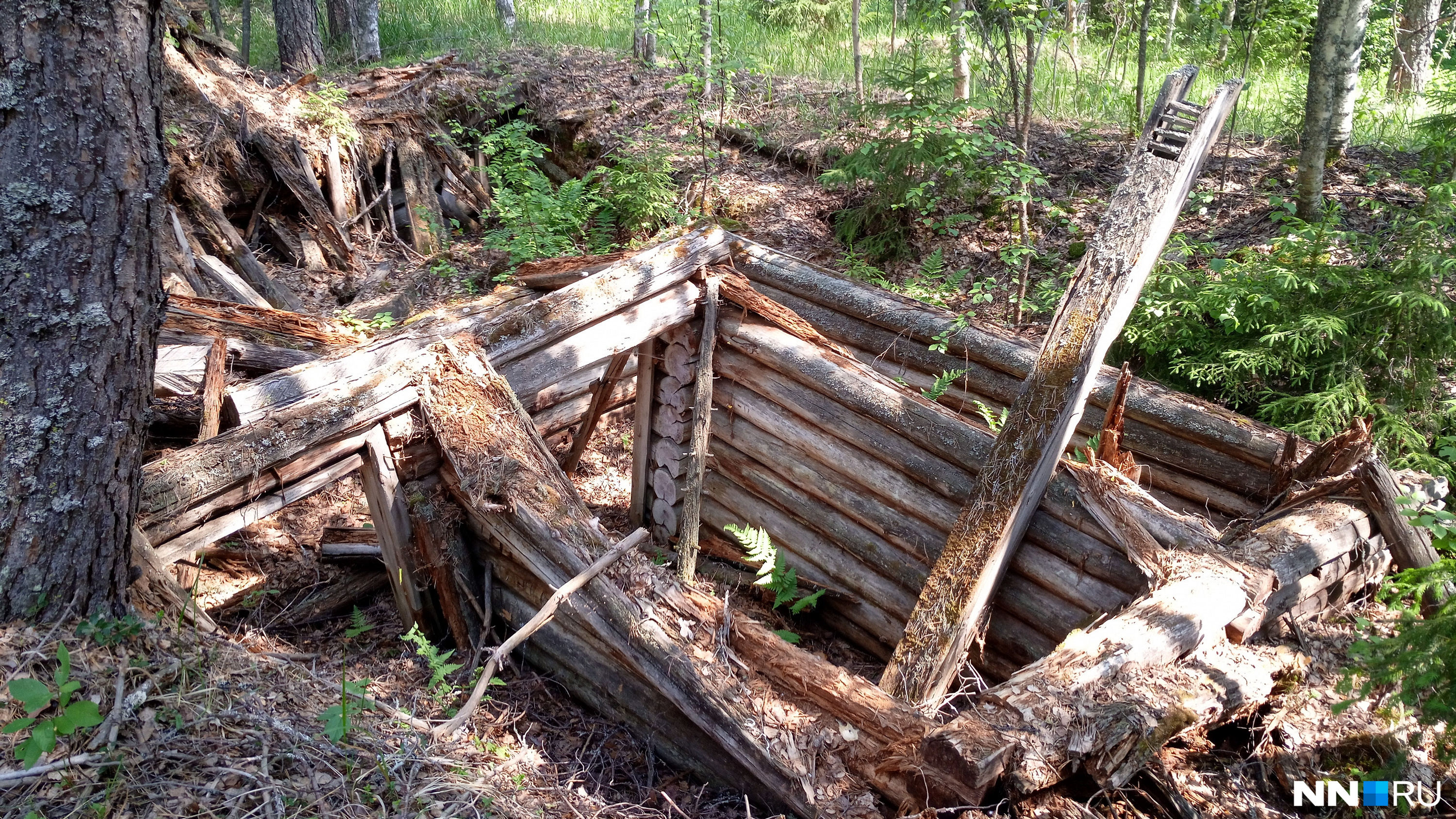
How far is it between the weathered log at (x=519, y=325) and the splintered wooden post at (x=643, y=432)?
22.7 inches

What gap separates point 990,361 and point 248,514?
13.5ft

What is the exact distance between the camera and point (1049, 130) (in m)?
10.5

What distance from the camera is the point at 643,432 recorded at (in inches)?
246

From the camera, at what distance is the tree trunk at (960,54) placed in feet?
28.3

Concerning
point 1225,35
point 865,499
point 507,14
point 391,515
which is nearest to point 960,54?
point 1225,35

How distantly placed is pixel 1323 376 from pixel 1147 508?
263 centimetres

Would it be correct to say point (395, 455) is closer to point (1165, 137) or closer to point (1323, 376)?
point (1165, 137)

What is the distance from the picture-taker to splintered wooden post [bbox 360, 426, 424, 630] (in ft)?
13.4

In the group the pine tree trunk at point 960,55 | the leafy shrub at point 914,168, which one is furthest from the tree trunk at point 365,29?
the pine tree trunk at point 960,55

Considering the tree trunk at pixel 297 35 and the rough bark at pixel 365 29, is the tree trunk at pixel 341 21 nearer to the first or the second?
the rough bark at pixel 365 29

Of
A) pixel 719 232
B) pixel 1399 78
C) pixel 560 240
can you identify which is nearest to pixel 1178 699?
pixel 719 232

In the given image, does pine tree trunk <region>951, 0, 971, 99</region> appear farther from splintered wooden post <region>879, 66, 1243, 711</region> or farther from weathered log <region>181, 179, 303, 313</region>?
weathered log <region>181, 179, 303, 313</region>

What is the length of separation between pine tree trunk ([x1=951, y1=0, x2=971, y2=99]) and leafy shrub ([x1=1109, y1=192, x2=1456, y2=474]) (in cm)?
330

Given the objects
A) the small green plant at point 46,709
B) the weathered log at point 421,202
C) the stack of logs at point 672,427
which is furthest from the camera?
the weathered log at point 421,202
